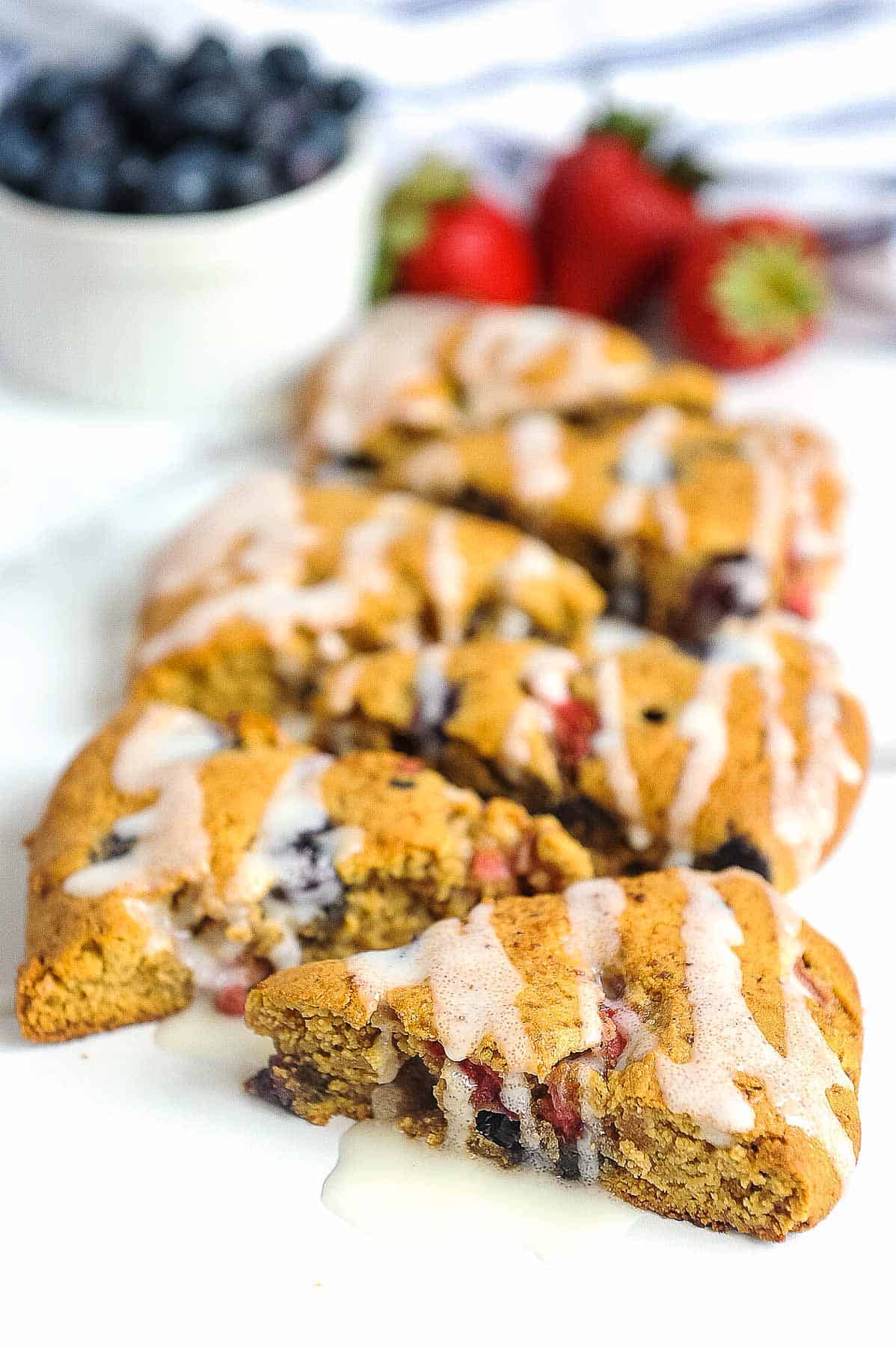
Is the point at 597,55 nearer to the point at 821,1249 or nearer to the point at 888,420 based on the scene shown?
the point at 888,420

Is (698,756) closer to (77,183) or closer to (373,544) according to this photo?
(373,544)

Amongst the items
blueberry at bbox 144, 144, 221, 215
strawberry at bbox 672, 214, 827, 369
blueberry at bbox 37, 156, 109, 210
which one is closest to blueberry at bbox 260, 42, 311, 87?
blueberry at bbox 144, 144, 221, 215

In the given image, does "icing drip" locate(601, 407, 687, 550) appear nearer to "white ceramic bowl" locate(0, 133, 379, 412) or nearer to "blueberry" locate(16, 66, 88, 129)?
"white ceramic bowl" locate(0, 133, 379, 412)

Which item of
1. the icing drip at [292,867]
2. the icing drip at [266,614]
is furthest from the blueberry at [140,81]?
the icing drip at [292,867]

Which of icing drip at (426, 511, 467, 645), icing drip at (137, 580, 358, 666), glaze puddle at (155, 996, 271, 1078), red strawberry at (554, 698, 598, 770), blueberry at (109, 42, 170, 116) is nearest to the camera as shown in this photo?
glaze puddle at (155, 996, 271, 1078)

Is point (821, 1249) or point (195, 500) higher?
point (195, 500)

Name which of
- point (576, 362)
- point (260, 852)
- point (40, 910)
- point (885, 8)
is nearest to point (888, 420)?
point (576, 362)
